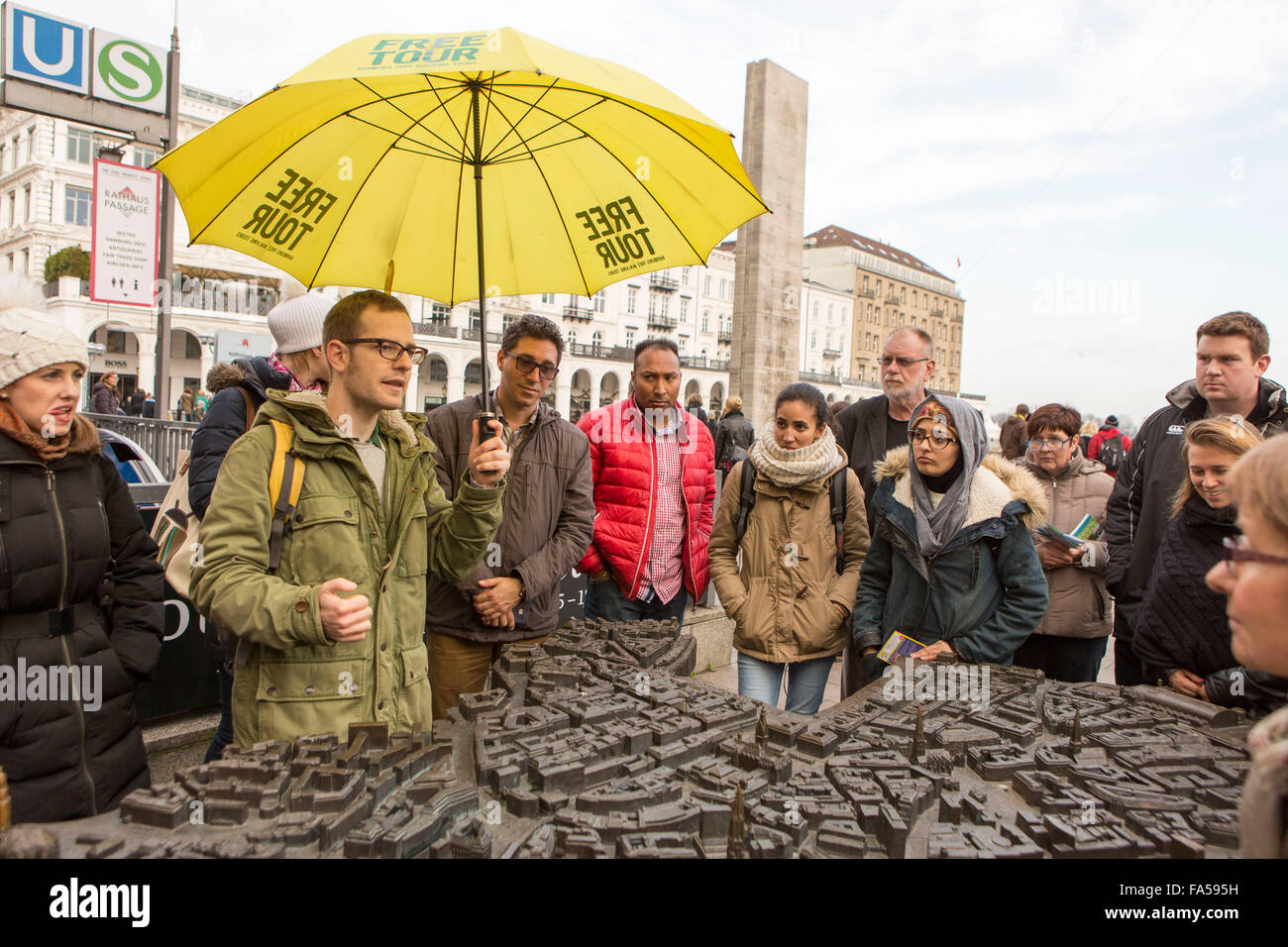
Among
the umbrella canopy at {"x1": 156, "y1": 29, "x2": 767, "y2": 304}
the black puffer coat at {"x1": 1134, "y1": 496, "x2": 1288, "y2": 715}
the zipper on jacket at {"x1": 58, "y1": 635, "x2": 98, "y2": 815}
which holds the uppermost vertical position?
the umbrella canopy at {"x1": 156, "y1": 29, "x2": 767, "y2": 304}

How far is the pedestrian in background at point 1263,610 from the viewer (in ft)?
3.79

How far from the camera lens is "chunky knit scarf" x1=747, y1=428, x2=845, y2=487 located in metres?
3.70

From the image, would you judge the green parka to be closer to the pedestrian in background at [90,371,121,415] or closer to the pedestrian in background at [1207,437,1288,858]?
the pedestrian in background at [1207,437,1288,858]

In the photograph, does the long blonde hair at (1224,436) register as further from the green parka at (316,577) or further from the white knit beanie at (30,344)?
the white knit beanie at (30,344)

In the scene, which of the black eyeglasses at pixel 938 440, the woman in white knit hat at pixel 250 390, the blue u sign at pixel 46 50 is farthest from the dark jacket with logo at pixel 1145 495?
the blue u sign at pixel 46 50

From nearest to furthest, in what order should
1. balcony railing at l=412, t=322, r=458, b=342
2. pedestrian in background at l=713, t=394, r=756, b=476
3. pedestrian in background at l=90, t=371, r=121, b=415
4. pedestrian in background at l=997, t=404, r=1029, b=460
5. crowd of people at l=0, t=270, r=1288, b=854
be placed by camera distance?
crowd of people at l=0, t=270, r=1288, b=854 < pedestrian in background at l=997, t=404, r=1029, b=460 < pedestrian in background at l=713, t=394, r=756, b=476 < pedestrian in background at l=90, t=371, r=121, b=415 < balcony railing at l=412, t=322, r=458, b=342

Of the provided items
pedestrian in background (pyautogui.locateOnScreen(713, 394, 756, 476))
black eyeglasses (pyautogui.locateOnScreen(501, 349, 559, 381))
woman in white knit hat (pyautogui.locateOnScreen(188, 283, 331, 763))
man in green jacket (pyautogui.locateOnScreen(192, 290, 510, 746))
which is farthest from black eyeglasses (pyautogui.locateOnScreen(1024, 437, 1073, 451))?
pedestrian in background (pyautogui.locateOnScreen(713, 394, 756, 476))

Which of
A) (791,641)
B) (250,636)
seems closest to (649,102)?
(250,636)

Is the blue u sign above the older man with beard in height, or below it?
above

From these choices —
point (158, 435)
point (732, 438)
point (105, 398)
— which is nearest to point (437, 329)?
point (105, 398)

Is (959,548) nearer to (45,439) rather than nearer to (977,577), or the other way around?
(977,577)

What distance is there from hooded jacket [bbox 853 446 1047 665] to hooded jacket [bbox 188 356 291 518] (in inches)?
101
